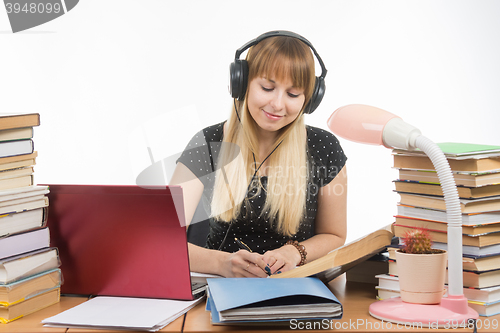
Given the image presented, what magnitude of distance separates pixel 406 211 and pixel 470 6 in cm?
233

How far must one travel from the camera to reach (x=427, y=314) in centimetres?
72

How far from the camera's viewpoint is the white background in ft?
8.98

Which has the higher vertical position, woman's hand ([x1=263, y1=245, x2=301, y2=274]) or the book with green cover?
the book with green cover

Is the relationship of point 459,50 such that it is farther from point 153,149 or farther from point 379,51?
point 153,149

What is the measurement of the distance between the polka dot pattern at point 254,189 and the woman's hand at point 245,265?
1.26 ft

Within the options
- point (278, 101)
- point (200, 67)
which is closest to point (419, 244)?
point (278, 101)

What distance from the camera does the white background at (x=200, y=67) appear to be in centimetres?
274

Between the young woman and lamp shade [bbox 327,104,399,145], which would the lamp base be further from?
the young woman

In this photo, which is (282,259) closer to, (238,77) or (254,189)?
(254,189)

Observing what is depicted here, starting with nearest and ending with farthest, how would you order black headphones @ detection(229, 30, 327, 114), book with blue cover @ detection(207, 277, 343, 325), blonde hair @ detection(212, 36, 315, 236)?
book with blue cover @ detection(207, 277, 343, 325) → black headphones @ detection(229, 30, 327, 114) → blonde hair @ detection(212, 36, 315, 236)

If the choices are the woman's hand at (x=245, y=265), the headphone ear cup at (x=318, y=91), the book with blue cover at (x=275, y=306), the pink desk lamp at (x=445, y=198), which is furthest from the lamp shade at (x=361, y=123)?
the headphone ear cup at (x=318, y=91)

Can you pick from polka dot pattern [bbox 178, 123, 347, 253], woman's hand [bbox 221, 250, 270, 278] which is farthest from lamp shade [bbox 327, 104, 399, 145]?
polka dot pattern [bbox 178, 123, 347, 253]

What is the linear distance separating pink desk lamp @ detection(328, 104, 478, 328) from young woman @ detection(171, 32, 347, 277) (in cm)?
52

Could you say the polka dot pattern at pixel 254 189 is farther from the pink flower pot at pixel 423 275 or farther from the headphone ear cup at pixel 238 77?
the pink flower pot at pixel 423 275
